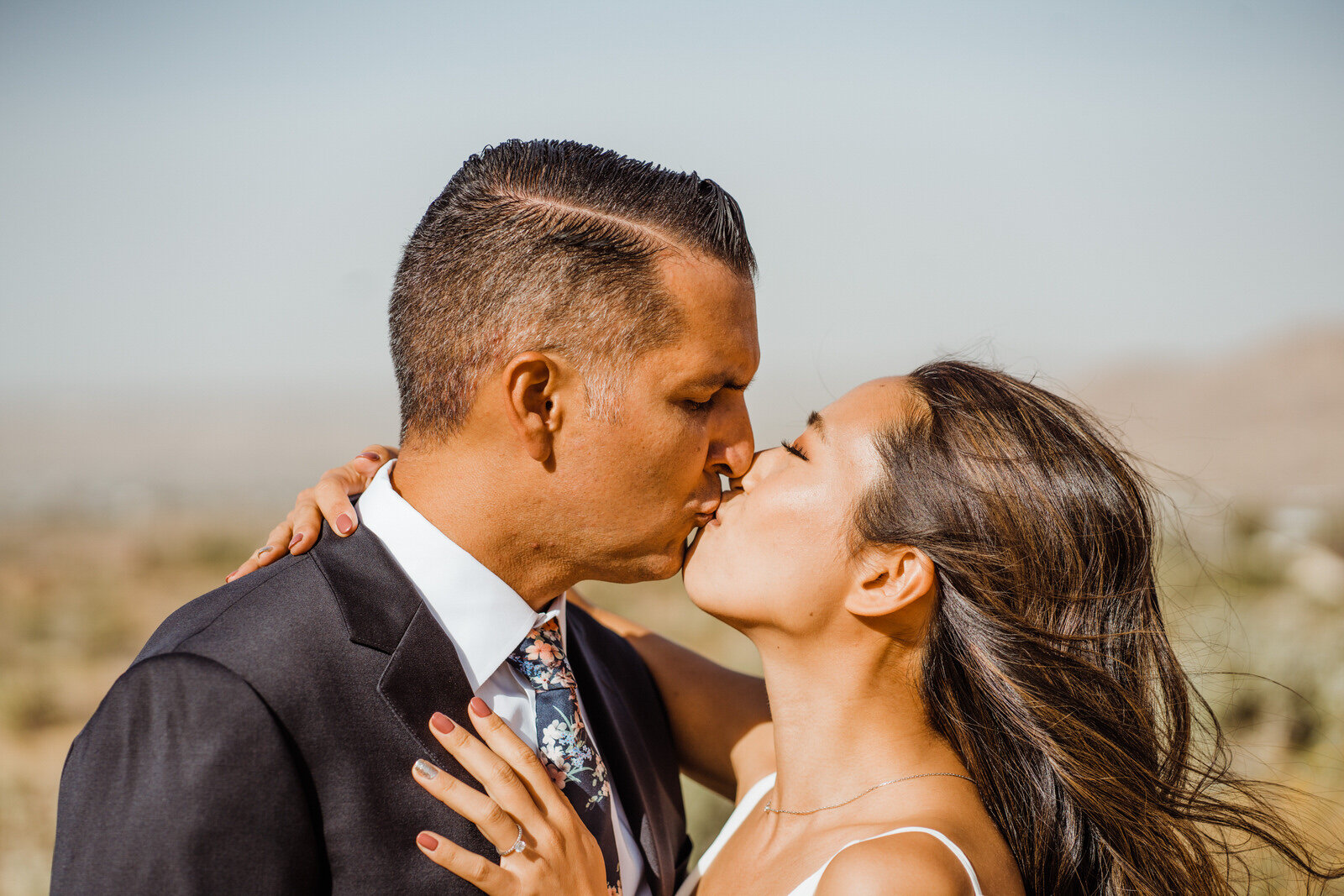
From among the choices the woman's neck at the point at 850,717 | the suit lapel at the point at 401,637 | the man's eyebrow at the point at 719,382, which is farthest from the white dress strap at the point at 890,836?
the man's eyebrow at the point at 719,382

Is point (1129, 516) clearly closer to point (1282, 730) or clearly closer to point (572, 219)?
point (572, 219)

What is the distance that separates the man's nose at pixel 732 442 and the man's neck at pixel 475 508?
1.83 ft

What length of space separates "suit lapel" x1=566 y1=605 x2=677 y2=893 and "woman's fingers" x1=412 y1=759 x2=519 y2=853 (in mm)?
713

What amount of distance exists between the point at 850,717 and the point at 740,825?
0.66m

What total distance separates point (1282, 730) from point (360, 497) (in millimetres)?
8544

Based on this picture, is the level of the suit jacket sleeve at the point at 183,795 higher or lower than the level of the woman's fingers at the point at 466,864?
higher

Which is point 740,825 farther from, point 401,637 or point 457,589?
point 401,637

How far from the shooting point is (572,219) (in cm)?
267

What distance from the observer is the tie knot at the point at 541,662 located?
2.66 metres

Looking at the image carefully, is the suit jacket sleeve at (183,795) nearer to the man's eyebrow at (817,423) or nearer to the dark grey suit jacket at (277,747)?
the dark grey suit jacket at (277,747)

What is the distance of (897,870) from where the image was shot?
237cm

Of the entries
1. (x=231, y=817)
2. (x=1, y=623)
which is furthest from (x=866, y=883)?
(x=1, y=623)

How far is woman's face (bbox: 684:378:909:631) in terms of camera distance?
288cm

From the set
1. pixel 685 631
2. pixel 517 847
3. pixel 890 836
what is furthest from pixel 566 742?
pixel 685 631
